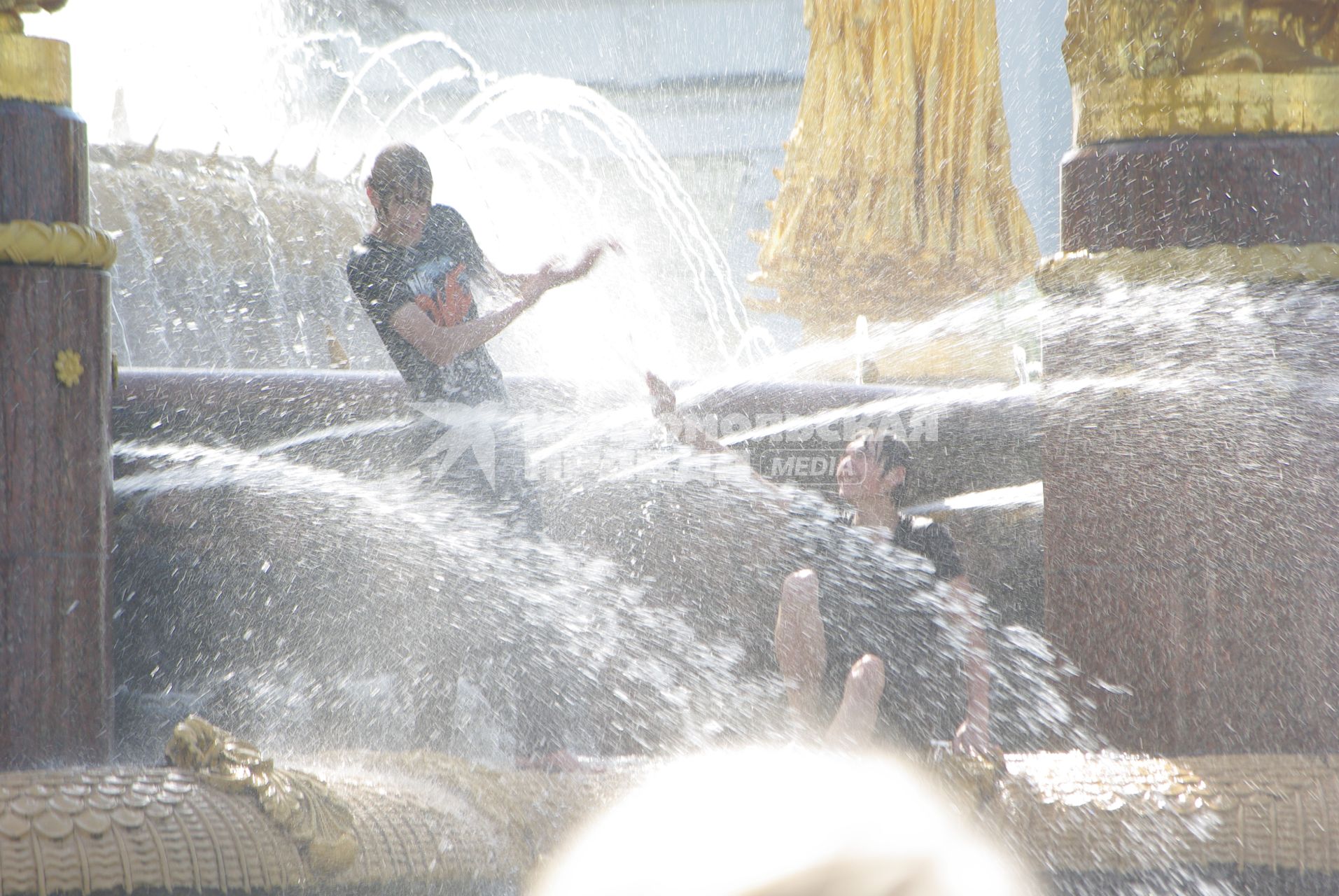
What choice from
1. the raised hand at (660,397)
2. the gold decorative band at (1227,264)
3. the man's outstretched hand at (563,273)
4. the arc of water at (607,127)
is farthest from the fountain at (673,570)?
the arc of water at (607,127)

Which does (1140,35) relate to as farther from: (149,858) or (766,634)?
(149,858)

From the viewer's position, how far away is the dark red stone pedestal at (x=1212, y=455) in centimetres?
215

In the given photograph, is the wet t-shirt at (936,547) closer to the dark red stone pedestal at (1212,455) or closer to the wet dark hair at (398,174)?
the dark red stone pedestal at (1212,455)

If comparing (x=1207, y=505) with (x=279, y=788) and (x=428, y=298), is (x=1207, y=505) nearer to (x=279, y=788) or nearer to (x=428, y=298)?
(x=279, y=788)

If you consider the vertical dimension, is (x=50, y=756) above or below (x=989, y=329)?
below

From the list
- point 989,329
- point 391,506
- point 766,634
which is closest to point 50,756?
point 391,506

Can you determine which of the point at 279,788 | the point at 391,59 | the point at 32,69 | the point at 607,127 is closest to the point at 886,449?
the point at 279,788

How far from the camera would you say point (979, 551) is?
3043 millimetres

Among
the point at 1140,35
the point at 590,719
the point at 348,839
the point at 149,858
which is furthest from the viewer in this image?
the point at 590,719

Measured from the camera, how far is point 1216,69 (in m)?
2.21

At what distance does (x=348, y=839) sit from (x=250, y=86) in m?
8.98

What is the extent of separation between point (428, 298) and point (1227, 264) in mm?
1745

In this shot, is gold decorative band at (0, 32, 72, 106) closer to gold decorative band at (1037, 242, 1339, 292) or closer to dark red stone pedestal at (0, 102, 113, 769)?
dark red stone pedestal at (0, 102, 113, 769)

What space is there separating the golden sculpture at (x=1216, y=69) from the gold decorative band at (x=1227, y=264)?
211mm
